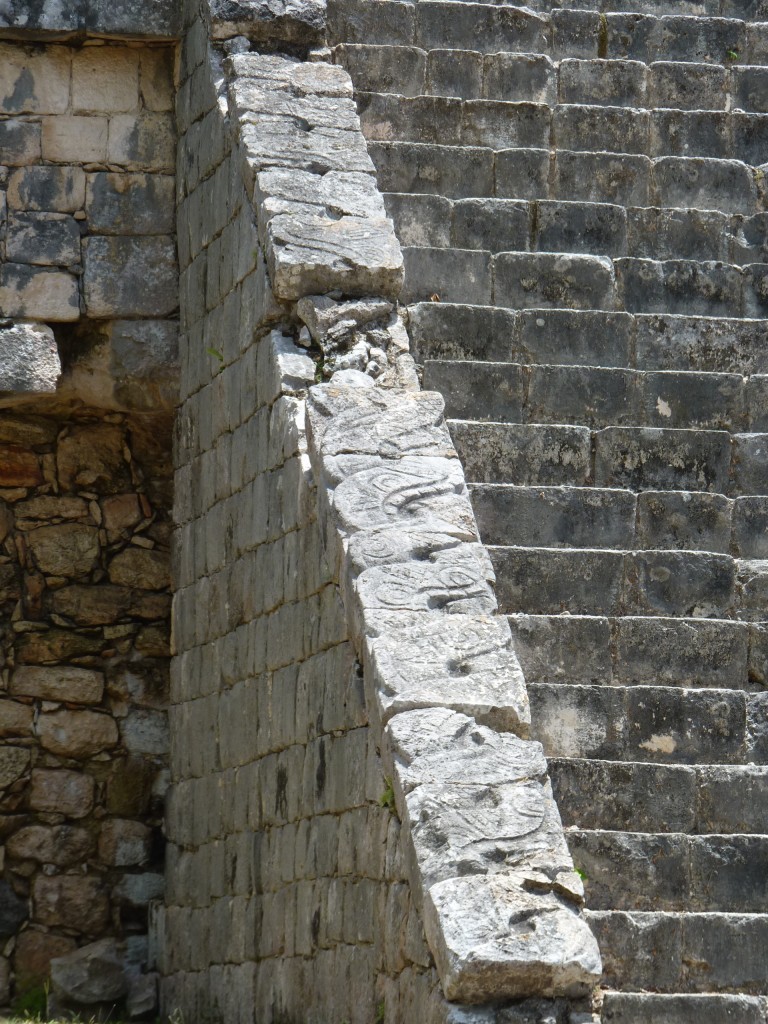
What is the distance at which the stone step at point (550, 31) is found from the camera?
768 cm

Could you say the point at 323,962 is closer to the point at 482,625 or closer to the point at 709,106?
the point at 482,625

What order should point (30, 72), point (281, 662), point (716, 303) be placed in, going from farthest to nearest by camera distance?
point (30, 72)
point (716, 303)
point (281, 662)

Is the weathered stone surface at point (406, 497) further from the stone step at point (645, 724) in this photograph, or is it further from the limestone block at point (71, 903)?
the limestone block at point (71, 903)

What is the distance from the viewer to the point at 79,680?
26.3ft

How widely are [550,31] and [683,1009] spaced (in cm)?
488

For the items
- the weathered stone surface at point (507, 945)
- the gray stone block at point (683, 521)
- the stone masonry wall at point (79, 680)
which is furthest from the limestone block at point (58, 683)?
the weathered stone surface at point (507, 945)

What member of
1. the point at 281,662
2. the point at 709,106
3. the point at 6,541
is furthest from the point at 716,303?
the point at 6,541

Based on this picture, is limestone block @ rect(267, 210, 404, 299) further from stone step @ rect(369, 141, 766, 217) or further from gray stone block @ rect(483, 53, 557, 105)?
gray stone block @ rect(483, 53, 557, 105)

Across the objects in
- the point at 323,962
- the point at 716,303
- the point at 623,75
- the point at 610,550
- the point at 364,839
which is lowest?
the point at 323,962

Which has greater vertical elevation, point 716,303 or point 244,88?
point 244,88

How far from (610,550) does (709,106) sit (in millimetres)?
3034

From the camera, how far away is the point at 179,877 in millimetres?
7242

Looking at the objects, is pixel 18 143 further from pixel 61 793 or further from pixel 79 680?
pixel 61 793

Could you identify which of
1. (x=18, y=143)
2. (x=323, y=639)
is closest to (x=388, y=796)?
(x=323, y=639)
